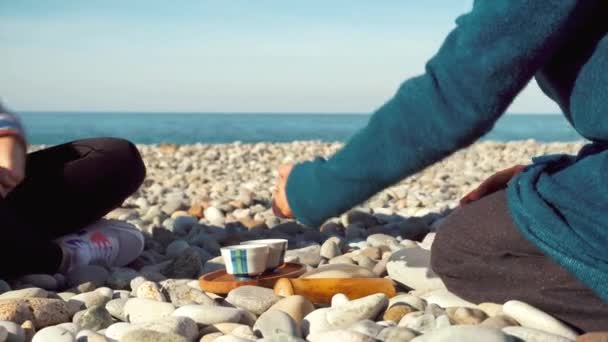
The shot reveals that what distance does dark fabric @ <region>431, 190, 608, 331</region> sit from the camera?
155cm

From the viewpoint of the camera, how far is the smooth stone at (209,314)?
1.63 meters

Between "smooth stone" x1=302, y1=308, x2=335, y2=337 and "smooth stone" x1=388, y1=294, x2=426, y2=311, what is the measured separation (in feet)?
0.54

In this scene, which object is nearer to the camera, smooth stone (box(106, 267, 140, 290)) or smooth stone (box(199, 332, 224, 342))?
smooth stone (box(199, 332, 224, 342))

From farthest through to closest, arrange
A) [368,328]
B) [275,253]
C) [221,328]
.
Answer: [275,253] → [221,328] → [368,328]

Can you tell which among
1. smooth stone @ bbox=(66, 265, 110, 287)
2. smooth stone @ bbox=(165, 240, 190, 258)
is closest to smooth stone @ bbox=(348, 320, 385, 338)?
smooth stone @ bbox=(66, 265, 110, 287)

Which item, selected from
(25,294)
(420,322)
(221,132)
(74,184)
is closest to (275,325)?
(420,322)

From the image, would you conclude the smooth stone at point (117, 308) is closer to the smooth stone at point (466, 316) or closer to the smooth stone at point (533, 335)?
the smooth stone at point (466, 316)

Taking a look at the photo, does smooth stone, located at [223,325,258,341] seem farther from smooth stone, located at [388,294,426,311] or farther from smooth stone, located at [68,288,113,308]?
smooth stone, located at [68,288,113,308]

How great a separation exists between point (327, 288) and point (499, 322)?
445 millimetres

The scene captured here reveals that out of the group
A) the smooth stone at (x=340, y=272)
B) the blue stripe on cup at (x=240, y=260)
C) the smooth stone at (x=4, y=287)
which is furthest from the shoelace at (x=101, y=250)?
the smooth stone at (x=340, y=272)

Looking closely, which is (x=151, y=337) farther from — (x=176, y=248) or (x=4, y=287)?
(x=176, y=248)

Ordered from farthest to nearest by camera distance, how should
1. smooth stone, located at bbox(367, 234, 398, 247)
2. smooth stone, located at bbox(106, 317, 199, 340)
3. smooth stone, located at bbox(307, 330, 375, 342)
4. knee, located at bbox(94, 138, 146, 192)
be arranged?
smooth stone, located at bbox(367, 234, 398, 247) → knee, located at bbox(94, 138, 146, 192) → smooth stone, located at bbox(106, 317, 199, 340) → smooth stone, located at bbox(307, 330, 375, 342)

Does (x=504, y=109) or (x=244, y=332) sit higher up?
(x=504, y=109)

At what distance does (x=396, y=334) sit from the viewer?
57.6 inches
